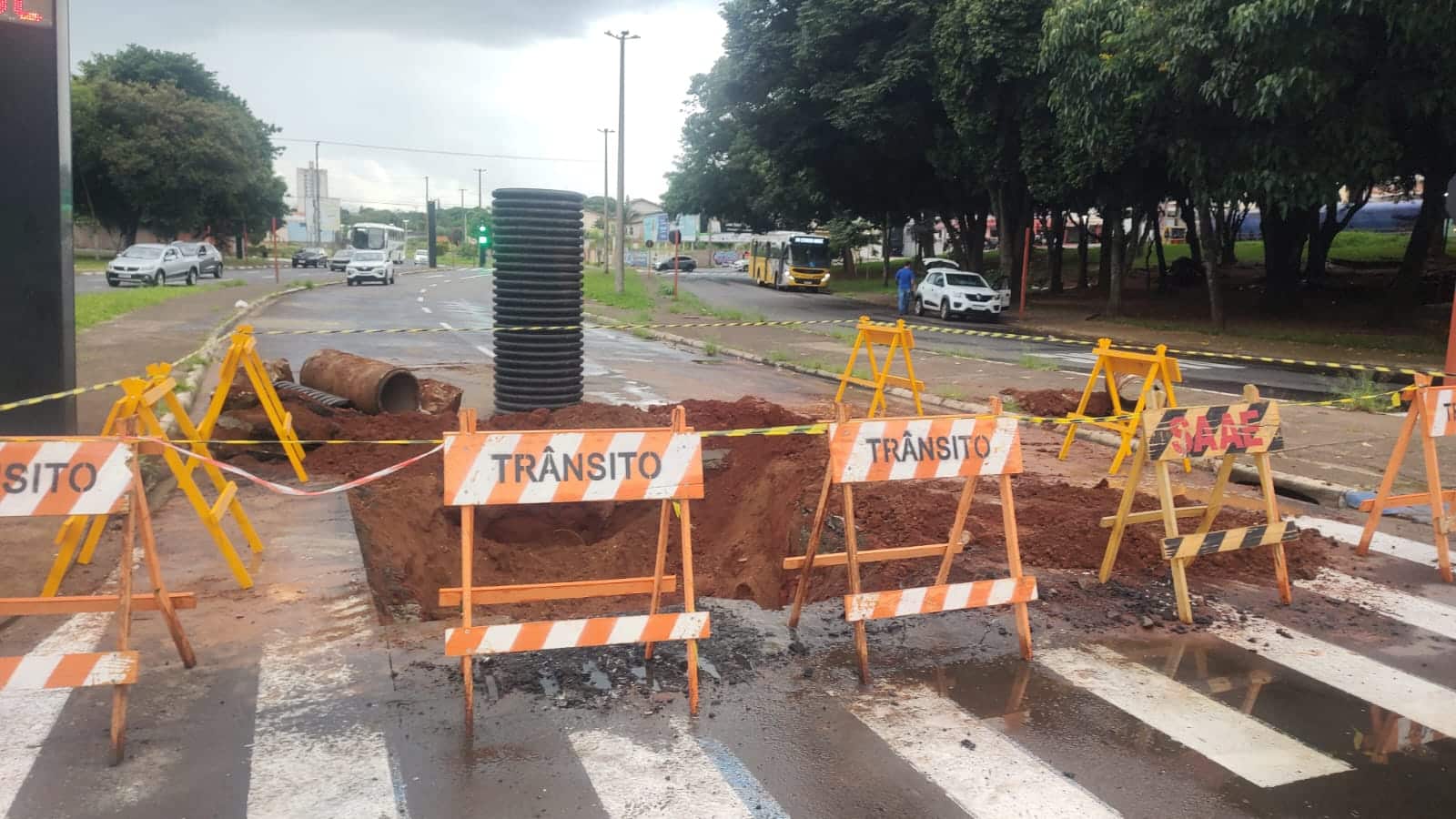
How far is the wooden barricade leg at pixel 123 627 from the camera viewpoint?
4.30 meters

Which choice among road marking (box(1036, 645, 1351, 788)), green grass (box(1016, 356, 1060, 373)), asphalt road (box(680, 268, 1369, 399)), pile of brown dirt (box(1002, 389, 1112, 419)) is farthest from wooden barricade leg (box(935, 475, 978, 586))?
green grass (box(1016, 356, 1060, 373))

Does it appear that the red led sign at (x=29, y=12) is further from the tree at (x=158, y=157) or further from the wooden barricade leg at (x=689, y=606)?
the tree at (x=158, y=157)

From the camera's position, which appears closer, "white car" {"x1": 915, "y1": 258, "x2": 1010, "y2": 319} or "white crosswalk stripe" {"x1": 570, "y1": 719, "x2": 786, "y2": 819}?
"white crosswalk stripe" {"x1": 570, "y1": 719, "x2": 786, "y2": 819}

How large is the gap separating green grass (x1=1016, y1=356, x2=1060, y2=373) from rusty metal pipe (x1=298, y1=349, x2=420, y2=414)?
34.2 ft

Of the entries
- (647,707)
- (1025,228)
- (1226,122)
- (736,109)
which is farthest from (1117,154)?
(647,707)

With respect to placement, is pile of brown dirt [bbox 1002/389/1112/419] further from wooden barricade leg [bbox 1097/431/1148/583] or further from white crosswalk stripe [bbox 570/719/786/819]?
white crosswalk stripe [bbox 570/719/786/819]

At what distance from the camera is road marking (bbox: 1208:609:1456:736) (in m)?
5.07

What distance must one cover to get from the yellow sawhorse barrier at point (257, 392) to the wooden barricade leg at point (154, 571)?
7.19 feet

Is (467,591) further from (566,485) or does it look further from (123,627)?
(123,627)

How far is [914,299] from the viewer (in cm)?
3847

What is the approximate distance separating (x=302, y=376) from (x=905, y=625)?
A: 27.5 ft

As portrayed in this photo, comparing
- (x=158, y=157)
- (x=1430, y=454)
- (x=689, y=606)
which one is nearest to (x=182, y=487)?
(x=689, y=606)

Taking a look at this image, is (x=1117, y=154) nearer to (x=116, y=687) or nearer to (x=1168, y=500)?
(x=1168, y=500)

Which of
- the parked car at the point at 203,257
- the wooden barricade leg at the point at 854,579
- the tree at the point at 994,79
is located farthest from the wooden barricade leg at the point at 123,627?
the parked car at the point at 203,257
